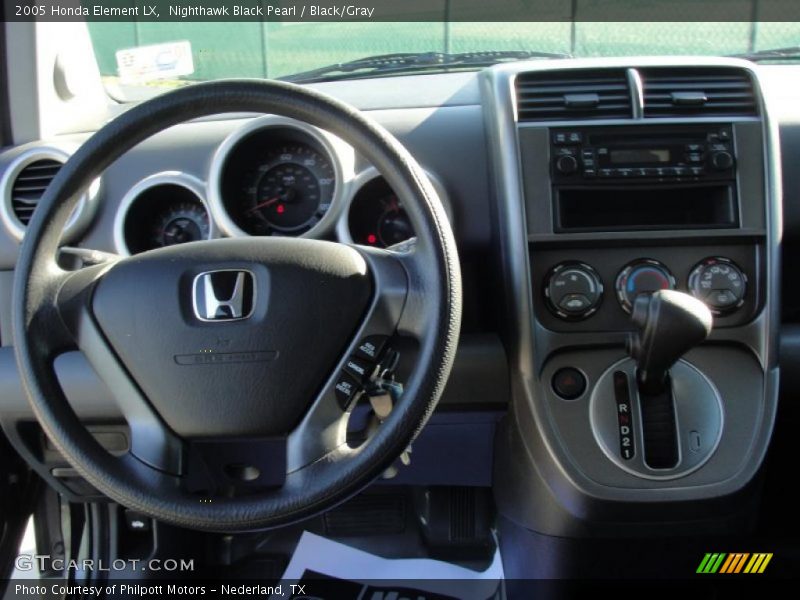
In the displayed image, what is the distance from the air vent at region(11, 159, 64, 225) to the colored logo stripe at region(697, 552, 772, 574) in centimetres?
162

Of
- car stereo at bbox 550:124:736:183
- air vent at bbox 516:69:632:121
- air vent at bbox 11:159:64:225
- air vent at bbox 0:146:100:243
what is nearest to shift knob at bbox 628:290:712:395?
car stereo at bbox 550:124:736:183

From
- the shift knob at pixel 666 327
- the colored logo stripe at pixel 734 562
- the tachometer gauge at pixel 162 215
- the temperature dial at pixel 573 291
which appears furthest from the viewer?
the colored logo stripe at pixel 734 562

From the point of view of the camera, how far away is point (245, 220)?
1.70 metres

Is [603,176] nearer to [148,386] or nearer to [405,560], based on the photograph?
[148,386]

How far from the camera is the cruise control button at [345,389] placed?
1211 millimetres

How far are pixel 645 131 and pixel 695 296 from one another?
1.09ft

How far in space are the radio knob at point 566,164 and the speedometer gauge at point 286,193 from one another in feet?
1.47

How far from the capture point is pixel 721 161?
1607mm

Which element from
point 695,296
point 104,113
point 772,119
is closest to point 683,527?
point 695,296

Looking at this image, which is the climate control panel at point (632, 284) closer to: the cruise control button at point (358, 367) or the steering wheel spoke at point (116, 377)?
the cruise control button at point (358, 367)

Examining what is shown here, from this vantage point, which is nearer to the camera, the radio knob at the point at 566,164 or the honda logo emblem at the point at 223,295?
the honda logo emblem at the point at 223,295

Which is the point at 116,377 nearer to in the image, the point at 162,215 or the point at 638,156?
the point at 162,215

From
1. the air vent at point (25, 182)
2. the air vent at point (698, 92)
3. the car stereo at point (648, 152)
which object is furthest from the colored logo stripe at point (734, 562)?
the air vent at point (25, 182)

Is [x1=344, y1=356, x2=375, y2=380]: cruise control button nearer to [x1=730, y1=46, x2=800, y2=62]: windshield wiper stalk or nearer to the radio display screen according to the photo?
the radio display screen
